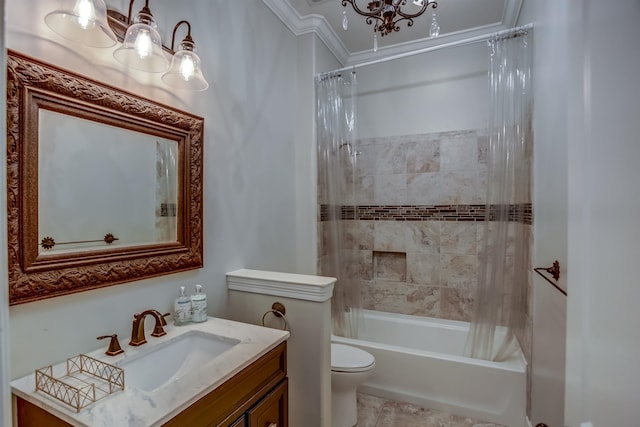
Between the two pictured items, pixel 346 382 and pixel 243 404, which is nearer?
pixel 243 404

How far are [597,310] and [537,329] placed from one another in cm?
106

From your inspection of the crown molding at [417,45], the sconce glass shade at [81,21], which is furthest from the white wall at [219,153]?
the crown molding at [417,45]

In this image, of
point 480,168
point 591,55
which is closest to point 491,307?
point 480,168

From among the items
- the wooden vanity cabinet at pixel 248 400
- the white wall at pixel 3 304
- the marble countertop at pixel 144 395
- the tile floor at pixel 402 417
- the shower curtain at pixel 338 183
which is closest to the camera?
the white wall at pixel 3 304

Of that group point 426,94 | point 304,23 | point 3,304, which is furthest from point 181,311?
point 426,94

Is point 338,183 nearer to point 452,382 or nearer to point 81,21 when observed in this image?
point 452,382

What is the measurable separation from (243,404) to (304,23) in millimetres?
2708

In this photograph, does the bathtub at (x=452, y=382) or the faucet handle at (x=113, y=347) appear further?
the bathtub at (x=452, y=382)

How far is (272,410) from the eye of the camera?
123 cm

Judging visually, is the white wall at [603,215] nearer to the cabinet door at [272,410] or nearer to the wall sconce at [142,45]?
the cabinet door at [272,410]

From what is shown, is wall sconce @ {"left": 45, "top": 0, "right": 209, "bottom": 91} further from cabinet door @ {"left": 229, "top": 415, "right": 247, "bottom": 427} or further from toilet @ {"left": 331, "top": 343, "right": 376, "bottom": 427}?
toilet @ {"left": 331, "top": 343, "right": 376, "bottom": 427}

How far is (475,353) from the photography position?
7.24ft

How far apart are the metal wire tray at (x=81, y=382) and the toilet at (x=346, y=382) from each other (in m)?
1.30

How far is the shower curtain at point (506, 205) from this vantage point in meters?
2.05
